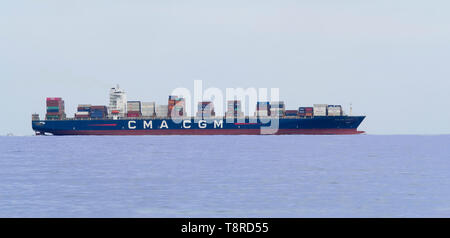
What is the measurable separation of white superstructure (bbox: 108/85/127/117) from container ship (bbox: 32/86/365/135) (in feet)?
4.97

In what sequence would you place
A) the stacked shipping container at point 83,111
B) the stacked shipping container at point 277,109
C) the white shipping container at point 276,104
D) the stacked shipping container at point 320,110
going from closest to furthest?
1. the stacked shipping container at point 320,110
2. the stacked shipping container at point 277,109
3. the white shipping container at point 276,104
4. the stacked shipping container at point 83,111

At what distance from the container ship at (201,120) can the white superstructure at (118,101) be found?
4.97 ft

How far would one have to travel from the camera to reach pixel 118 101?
107 meters

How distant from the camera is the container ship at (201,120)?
98.5m

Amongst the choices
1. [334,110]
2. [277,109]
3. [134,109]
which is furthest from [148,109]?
[334,110]

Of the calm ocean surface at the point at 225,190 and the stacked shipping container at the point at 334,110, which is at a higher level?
the stacked shipping container at the point at 334,110

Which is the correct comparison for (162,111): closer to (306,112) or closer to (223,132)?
(223,132)

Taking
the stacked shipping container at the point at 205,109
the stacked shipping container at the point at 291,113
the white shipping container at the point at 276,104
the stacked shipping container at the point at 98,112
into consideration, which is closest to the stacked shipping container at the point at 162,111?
the stacked shipping container at the point at 205,109

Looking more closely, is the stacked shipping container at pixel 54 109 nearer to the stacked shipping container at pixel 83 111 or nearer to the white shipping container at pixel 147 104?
the stacked shipping container at pixel 83 111

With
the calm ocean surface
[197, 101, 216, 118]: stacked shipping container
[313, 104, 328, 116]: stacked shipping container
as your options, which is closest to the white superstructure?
[197, 101, 216, 118]: stacked shipping container

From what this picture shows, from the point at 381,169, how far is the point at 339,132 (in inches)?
2588

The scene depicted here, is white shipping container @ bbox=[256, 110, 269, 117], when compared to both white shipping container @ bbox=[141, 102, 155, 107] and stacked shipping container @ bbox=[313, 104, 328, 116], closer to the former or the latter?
stacked shipping container @ bbox=[313, 104, 328, 116]

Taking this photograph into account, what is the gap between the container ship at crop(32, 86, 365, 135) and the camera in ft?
323
